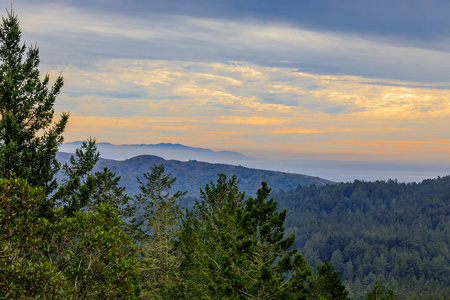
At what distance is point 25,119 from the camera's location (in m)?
21.1

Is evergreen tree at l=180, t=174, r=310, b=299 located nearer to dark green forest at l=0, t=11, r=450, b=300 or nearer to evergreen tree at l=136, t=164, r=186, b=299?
dark green forest at l=0, t=11, r=450, b=300

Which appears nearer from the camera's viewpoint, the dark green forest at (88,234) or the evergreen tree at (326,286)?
the dark green forest at (88,234)

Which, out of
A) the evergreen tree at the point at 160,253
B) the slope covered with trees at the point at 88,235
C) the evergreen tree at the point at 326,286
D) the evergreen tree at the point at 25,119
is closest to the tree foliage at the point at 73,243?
the slope covered with trees at the point at 88,235

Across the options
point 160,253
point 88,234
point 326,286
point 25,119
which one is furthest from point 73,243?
point 326,286

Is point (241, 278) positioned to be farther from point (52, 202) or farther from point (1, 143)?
point (1, 143)

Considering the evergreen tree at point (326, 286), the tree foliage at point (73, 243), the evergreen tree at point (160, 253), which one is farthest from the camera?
the evergreen tree at point (326, 286)

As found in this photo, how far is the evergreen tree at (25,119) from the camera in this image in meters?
19.4

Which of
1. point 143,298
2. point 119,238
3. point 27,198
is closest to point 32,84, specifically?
point 27,198

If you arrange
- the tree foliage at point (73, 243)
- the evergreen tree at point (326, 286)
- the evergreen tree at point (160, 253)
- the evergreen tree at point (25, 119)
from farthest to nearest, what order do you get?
the evergreen tree at point (326, 286) → the evergreen tree at point (160, 253) → the evergreen tree at point (25, 119) → the tree foliage at point (73, 243)

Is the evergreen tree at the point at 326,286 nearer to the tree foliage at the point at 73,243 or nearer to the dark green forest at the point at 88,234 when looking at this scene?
the dark green forest at the point at 88,234

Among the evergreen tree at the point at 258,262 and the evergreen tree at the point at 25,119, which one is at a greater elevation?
the evergreen tree at the point at 25,119

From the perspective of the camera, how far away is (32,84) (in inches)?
846

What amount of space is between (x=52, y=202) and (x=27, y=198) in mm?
7517

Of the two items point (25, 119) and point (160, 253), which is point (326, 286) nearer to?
point (160, 253)
